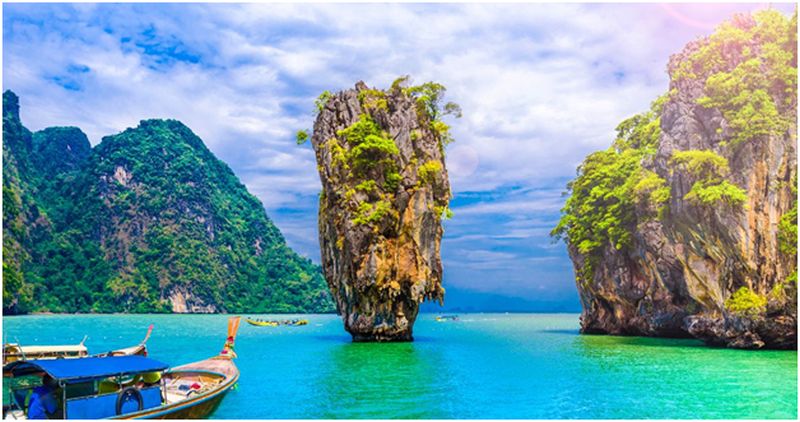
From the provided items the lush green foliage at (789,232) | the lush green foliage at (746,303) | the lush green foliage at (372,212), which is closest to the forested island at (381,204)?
the lush green foliage at (372,212)

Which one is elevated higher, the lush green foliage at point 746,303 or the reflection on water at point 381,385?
the lush green foliage at point 746,303

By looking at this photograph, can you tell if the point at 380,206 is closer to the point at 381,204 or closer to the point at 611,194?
the point at 381,204

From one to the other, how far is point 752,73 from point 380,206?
60.5 ft

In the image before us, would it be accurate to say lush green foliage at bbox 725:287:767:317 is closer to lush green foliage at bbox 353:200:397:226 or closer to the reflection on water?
the reflection on water

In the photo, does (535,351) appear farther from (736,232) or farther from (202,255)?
(202,255)

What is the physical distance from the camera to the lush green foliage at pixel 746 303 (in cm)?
2764

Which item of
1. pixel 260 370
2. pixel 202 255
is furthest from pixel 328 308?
pixel 260 370

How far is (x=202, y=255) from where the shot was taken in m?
110

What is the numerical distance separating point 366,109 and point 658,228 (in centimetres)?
1674

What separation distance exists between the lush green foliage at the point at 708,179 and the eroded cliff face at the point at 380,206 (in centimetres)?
1269

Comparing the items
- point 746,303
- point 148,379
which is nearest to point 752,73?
point 746,303

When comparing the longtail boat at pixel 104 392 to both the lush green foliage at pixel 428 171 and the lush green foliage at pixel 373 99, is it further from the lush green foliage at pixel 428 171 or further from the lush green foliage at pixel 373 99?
the lush green foliage at pixel 373 99

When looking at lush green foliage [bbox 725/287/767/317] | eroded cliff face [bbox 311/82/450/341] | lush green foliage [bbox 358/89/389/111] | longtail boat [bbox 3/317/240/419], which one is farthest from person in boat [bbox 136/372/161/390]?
lush green foliage [bbox 725/287/767/317]

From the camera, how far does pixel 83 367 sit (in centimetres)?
1316
